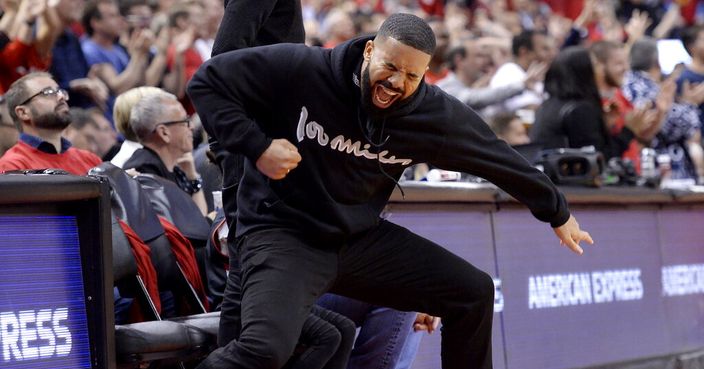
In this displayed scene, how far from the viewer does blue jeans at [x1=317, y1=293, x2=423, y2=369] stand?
5109 mm

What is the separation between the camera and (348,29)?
34.2ft

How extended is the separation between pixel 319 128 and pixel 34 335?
1242 millimetres

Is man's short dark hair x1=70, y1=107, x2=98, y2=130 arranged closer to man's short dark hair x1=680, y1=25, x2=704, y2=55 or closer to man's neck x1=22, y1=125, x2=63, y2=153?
man's neck x1=22, y1=125, x2=63, y2=153

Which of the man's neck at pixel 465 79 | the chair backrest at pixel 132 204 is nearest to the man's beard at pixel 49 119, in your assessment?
the chair backrest at pixel 132 204

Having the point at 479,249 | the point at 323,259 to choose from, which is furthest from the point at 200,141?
the point at 323,259

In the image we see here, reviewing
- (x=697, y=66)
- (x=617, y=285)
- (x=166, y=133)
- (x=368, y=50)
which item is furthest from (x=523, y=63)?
(x=368, y=50)

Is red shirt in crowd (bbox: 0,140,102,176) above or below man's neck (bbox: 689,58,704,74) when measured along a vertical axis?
above

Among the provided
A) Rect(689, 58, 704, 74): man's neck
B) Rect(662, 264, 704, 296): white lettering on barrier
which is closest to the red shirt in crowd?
Rect(662, 264, 704, 296): white lettering on barrier

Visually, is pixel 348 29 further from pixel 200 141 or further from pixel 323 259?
pixel 323 259

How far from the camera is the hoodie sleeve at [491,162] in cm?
449

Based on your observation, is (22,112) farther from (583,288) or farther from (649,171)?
(649,171)

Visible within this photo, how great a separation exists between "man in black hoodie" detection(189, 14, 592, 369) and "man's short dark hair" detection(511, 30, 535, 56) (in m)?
6.24

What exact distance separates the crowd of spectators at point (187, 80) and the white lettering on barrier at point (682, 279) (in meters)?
0.99

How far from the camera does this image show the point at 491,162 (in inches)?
180
